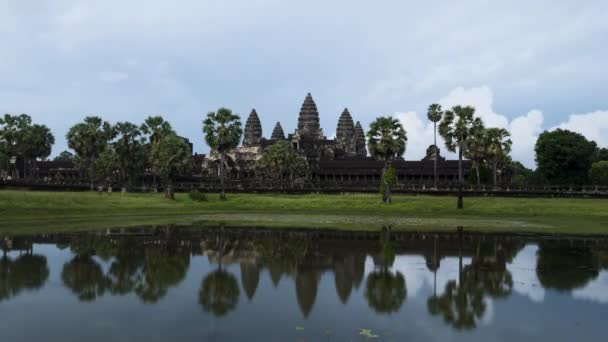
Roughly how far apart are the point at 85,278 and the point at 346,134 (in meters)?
171

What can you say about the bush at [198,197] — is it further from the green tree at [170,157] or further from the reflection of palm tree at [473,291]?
the reflection of palm tree at [473,291]

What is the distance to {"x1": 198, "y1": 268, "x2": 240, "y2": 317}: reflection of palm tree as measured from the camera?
51.3 feet

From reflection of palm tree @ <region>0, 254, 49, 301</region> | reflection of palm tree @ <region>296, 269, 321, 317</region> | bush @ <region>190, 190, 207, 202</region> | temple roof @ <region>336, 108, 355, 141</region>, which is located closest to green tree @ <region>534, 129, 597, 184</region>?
bush @ <region>190, 190, 207, 202</region>

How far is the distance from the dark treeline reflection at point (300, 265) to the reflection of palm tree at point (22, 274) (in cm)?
3

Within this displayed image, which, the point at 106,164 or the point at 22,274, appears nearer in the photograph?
the point at 22,274

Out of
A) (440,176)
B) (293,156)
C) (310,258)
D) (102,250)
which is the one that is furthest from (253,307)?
(440,176)

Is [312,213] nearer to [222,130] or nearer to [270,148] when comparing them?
[222,130]

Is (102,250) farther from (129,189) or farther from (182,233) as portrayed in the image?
(129,189)

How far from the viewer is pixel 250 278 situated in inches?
804

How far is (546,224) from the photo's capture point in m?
45.5

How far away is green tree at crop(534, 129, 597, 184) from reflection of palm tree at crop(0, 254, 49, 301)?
101108mm

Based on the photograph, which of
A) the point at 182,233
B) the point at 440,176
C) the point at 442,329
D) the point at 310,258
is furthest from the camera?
the point at 440,176

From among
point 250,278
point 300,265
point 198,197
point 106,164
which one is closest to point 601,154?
point 198,197

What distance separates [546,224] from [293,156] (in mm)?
73189
